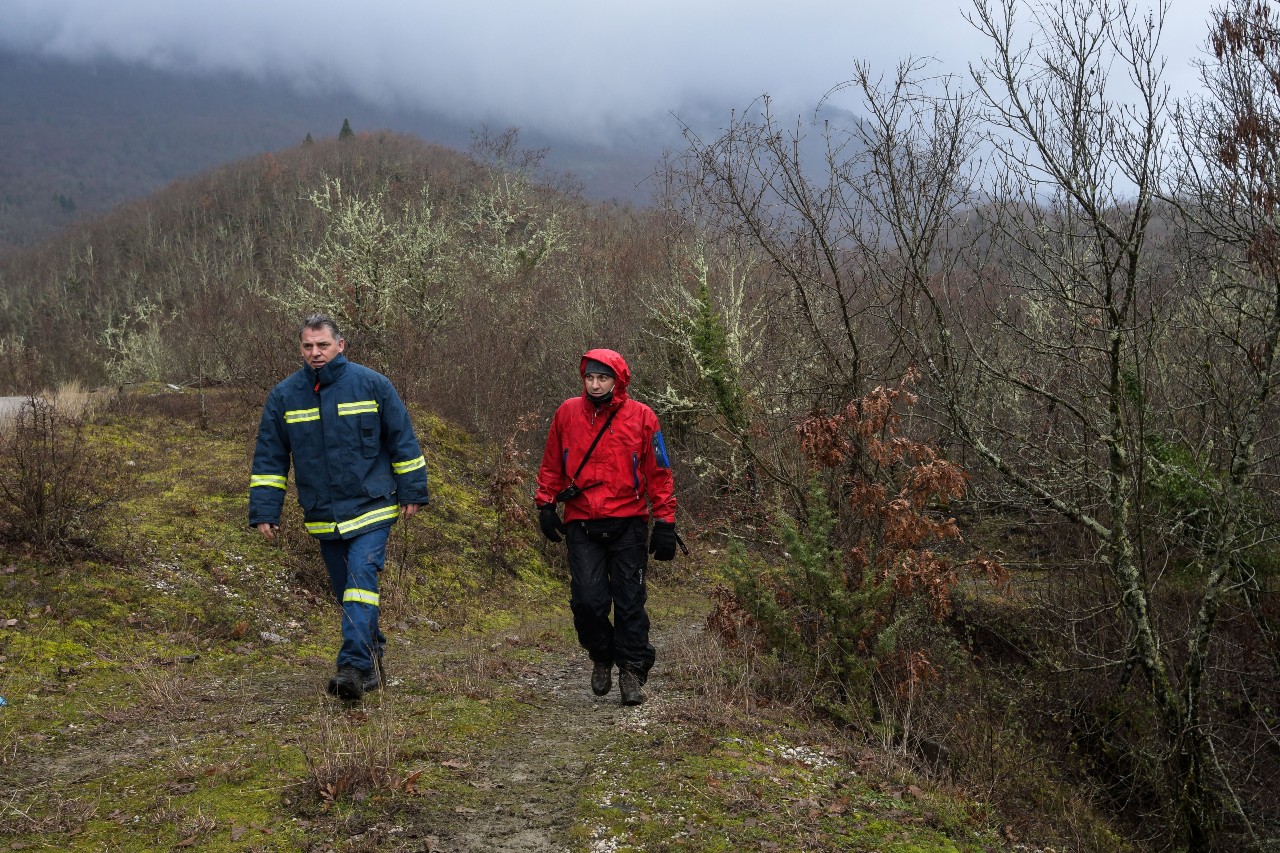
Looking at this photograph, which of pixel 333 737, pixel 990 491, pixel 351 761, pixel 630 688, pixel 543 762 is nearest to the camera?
pixel 351 761

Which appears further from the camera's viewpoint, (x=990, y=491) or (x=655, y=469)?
(x=990, y=491)

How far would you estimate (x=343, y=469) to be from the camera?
4.98 metres

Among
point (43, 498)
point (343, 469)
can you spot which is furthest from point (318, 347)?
point (43, 498)

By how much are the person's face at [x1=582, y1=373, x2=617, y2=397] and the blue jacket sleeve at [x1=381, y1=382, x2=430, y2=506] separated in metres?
1.08

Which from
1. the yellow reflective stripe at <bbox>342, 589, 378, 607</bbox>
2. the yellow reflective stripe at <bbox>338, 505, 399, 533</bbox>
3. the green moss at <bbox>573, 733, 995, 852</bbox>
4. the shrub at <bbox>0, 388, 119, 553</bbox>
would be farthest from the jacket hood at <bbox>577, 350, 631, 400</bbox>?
the shrub at <bbox>0, 388, 119, 553</bbox>

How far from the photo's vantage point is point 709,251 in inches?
625

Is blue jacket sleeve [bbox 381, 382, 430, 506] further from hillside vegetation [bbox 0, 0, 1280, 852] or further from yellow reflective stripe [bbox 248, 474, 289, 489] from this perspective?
hillside vegetation [bbox 0, 0, 1280, 852]

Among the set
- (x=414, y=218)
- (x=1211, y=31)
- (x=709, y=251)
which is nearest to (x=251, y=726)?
(x=1211, y=31)

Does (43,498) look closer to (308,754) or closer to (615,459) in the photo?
(308,754)

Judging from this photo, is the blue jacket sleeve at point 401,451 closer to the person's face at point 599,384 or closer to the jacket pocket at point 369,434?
the jacket pocket at point 369,434

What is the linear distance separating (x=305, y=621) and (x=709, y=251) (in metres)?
10.5

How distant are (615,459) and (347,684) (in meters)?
1.96

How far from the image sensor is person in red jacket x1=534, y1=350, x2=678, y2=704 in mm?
5277

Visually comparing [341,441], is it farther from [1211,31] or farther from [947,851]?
[1211,31]
